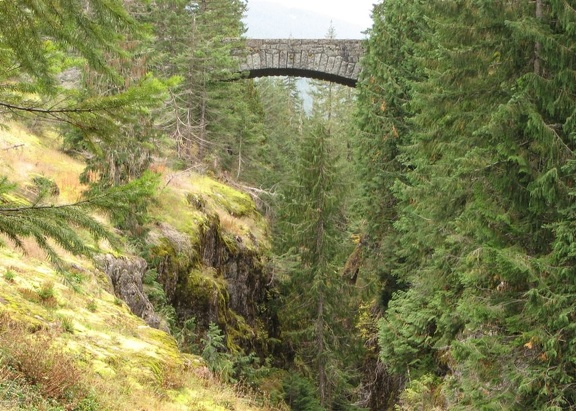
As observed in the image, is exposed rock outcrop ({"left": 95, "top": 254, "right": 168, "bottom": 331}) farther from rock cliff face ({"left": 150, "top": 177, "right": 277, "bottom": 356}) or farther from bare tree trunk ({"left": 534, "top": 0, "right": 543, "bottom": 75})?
bare tree trunk ({"left": 534, "top": 0, "right": 543, "bottom": 75})

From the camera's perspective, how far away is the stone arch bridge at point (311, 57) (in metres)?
25.7

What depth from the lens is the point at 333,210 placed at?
1944 centimetres

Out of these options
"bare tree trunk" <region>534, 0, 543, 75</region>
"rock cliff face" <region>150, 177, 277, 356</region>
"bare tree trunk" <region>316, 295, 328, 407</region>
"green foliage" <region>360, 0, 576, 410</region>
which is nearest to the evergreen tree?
"green foliage" <region>360, 0, 576, 410</region>

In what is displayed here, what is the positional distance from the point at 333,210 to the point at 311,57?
31.7 ft

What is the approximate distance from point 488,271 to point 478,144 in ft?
6.72

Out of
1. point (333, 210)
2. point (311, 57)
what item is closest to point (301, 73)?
point (311, 57)

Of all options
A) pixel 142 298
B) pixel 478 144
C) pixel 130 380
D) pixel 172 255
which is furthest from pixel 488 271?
pixel 172 255

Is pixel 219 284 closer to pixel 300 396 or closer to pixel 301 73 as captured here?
pixel 300 396

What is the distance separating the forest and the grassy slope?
0.05m

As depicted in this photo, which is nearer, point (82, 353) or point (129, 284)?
point (82, 353)

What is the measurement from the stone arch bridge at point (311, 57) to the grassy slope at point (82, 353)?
18.1 metres

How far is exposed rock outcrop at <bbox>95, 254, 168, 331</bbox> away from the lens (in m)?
10.8

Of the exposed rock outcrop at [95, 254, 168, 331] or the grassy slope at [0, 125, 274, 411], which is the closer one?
the grassy slope at [0, 125, 274, 411]

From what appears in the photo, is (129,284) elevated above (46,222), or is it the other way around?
(46,222)
